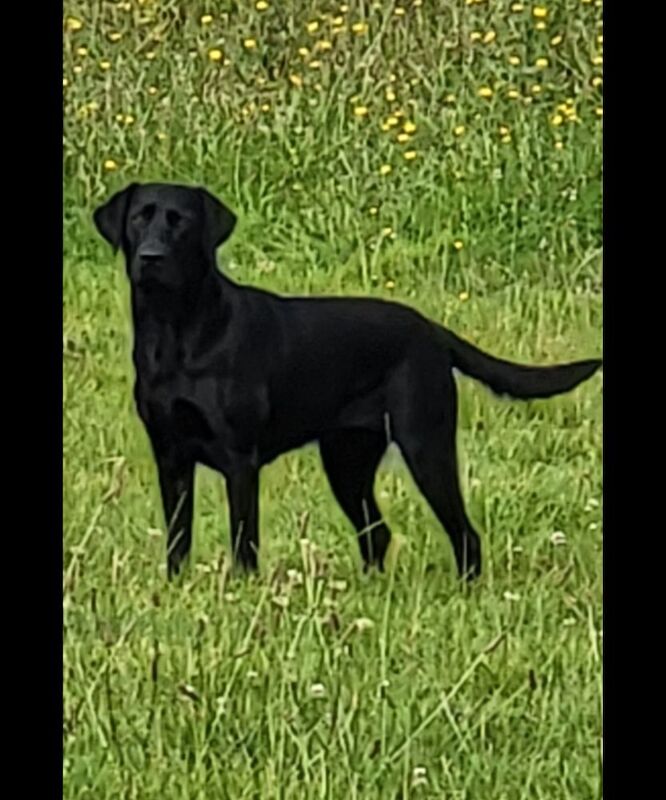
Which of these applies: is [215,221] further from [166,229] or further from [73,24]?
[73,24]

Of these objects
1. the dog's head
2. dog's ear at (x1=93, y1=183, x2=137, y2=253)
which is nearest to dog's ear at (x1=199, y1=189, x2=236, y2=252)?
the dog's head

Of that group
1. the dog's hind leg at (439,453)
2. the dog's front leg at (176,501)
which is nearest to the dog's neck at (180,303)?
the dog's front leg at (176,501)

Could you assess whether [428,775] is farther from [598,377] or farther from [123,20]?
[123,20]

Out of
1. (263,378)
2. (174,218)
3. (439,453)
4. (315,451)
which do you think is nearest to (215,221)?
(174,218)

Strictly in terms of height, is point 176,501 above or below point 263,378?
below

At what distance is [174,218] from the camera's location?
123 inches

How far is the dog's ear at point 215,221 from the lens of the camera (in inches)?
124

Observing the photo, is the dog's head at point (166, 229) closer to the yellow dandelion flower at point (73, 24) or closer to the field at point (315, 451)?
the field at point (315, 451)

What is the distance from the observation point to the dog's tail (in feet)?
10.7

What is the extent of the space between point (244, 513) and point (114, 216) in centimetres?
45

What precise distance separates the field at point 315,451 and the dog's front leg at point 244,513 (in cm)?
2

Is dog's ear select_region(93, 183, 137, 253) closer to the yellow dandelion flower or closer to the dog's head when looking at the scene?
the dog's head

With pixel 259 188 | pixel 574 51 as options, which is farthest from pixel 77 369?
pixel 574 51

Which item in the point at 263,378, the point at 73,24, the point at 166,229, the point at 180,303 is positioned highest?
the point at 73,24
